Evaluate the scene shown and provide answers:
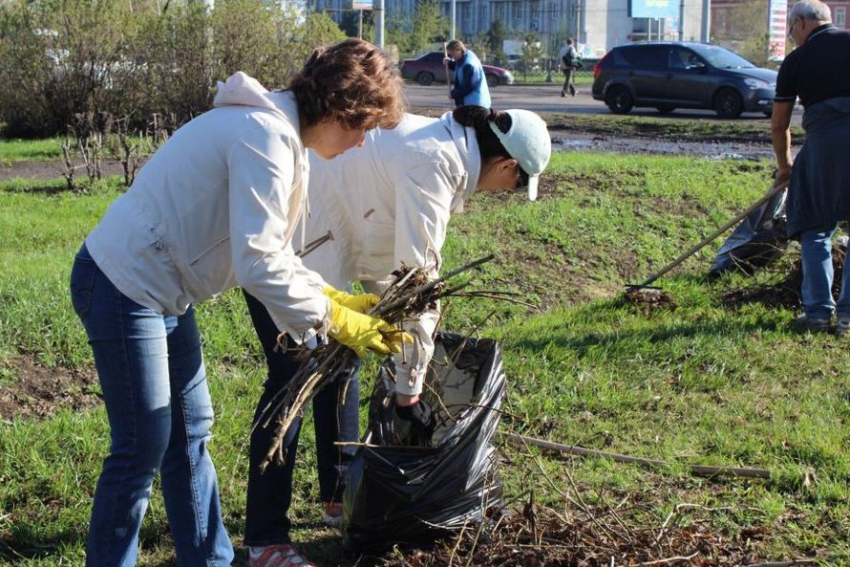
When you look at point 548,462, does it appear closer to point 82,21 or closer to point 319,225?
point 319,225

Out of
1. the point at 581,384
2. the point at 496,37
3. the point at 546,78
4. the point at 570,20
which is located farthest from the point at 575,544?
the point at 570,20

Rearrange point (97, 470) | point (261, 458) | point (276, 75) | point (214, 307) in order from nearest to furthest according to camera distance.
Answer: point (261, 458) → point (97, 470) → point (214, 307) → point (276, 75)

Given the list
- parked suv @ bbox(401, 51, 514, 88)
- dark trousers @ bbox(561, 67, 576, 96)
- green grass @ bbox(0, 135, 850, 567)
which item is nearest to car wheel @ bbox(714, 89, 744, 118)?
dark trousers @ bbox(561, 67, 576, 96)

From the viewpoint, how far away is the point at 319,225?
3531 mm

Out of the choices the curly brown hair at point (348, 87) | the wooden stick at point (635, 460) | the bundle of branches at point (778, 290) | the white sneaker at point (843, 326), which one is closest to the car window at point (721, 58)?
the bundle of branches at point (778, 290)

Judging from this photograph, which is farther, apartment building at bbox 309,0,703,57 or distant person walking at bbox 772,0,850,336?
apartment building at bbox 309,0,703,57

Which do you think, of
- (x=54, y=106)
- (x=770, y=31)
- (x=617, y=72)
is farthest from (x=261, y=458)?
(x=770, y=31)

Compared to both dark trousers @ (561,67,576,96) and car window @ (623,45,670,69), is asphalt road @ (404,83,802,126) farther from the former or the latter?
car window @ (623,45,670,69)

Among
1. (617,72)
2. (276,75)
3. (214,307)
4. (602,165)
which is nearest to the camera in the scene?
(214,307)

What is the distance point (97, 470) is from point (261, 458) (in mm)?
983

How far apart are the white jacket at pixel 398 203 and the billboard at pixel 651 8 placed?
40.8 m

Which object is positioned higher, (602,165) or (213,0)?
(213,0)

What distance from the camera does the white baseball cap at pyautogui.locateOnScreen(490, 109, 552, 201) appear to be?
3.32m

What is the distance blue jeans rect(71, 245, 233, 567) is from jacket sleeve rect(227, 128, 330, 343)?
34 cm
